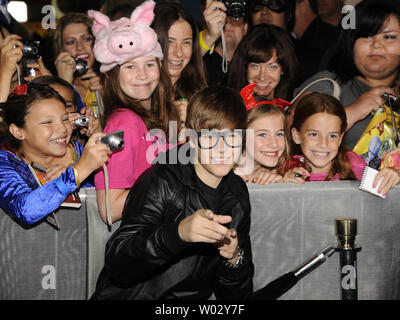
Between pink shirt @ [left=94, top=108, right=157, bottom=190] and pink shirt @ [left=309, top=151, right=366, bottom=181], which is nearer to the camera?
pink shirt @ [left=94, top=108, right=157, bottom=190]

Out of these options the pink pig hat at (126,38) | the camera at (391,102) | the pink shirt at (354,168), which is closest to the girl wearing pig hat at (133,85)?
the pink pig hat at (126,38)

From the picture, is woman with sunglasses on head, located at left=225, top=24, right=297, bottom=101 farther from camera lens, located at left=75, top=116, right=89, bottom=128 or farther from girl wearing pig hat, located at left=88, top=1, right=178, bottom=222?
camera lens, located at left=75, top=116, right=89, bottom=128

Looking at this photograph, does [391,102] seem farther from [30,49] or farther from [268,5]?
[30,49]

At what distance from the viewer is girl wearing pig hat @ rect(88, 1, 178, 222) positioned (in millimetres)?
2510

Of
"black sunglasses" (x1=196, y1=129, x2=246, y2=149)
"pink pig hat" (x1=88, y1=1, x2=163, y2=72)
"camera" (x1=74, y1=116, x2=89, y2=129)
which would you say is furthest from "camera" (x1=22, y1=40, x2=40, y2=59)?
"black sunglasses" (x1=196, y1=129, x2=246, y2=149)

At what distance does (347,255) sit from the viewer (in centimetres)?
225

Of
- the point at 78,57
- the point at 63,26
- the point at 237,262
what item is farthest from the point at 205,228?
the point at 63,26

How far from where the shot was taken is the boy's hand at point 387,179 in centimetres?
240

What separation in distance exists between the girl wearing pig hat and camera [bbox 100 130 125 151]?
0.48ft

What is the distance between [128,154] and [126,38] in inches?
22.1

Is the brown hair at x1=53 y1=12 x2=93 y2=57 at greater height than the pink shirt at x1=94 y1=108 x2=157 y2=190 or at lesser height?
greater
